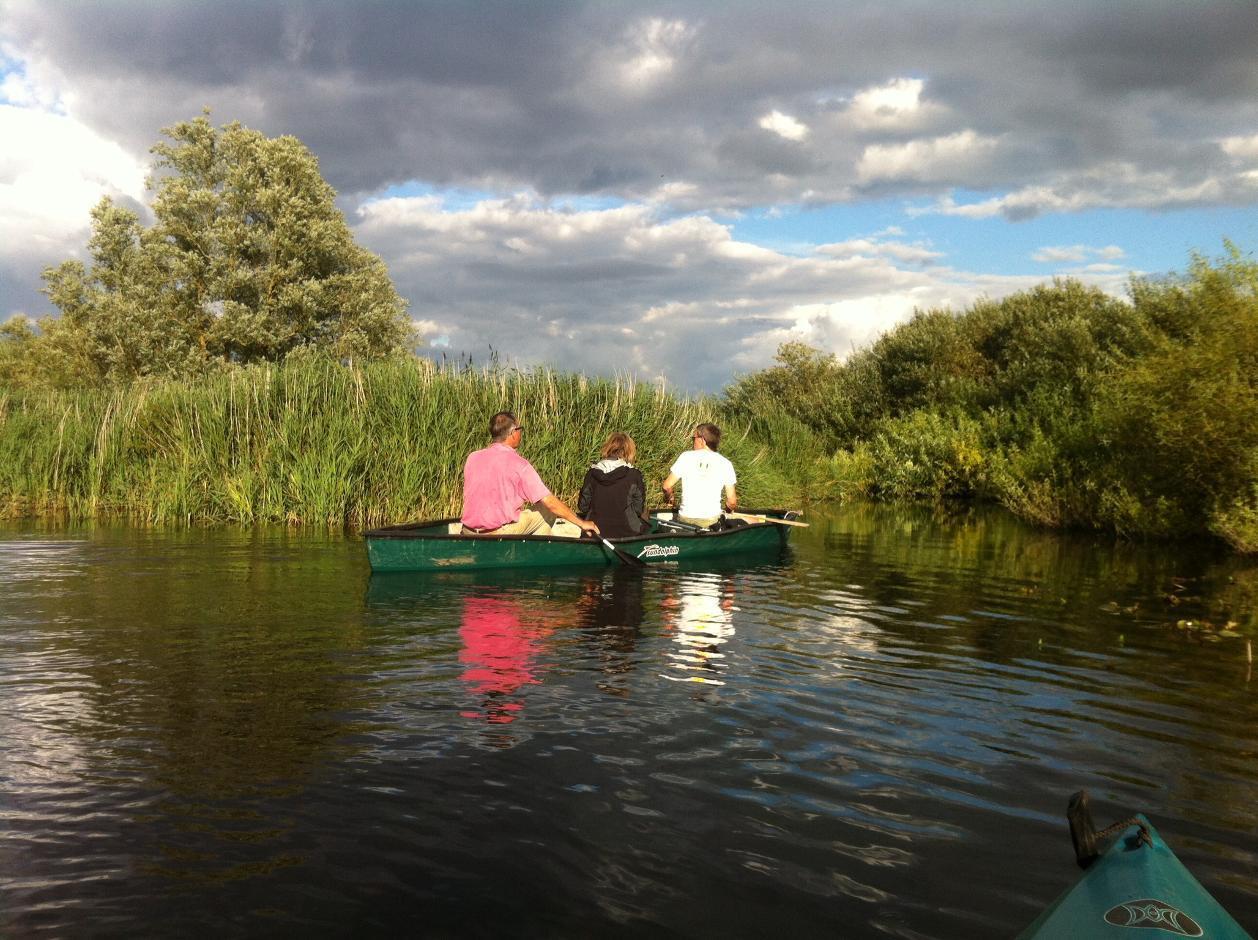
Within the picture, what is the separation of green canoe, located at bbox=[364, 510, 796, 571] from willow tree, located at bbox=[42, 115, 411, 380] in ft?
77.3

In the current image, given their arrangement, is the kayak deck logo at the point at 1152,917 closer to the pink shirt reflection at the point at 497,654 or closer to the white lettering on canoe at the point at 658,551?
the pink shirt reflection at the point at 497,654

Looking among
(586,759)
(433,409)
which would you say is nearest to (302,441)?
(433,409)

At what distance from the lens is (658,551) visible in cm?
1239

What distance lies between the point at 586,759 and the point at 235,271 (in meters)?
32.3

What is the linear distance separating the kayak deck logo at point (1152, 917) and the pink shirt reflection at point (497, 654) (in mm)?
3503

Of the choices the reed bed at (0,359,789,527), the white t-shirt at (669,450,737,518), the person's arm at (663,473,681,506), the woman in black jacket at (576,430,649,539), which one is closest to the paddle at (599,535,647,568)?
the woman in black jacket at (576,430,649,539)

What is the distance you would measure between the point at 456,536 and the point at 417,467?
19.0 ft

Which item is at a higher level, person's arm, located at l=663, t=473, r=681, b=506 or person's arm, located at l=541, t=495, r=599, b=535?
person's arm, located at l=663, t=473, r=681, b=506

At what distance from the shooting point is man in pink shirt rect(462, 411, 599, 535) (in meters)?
10.9

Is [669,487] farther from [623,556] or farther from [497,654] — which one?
[497,654]

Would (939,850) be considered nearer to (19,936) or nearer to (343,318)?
(19,936)

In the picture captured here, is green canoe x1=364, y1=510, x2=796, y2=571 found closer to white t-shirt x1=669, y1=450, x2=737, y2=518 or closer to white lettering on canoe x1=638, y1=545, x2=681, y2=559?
white lettering on canoe x1=638, y1=545, x2=681, y2=559

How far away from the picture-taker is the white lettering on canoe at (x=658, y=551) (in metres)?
12.2

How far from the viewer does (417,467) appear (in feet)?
54.4
